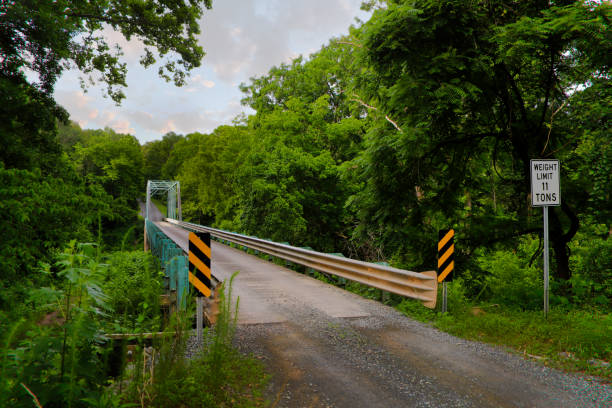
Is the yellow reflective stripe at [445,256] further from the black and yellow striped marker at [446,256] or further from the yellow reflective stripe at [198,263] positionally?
the yellow reflective stripe at [198,263]

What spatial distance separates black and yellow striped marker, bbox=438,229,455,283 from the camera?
20.2 feet

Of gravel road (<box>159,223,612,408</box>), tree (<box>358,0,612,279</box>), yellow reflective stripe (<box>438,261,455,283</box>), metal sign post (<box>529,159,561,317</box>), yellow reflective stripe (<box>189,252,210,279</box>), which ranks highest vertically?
tree (<box>358,0,612,279</box>)

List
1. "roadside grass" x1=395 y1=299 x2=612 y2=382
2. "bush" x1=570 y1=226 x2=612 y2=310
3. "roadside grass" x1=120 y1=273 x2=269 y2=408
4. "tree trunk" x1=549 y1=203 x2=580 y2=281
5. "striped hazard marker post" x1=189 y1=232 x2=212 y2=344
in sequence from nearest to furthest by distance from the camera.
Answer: "roadside grass" x1=120 y1=273 x2=269 y2=408
"roadside grass" x1=395 y1=299 x2=612 y2=382
"striped hazard marker post" x1=189 y1=232 x2=212 y2=344
"bush" x1=570 y1=226 x2=612 y2=310
"tree trunk" x1=549 y1=203 x2=580 y2=281

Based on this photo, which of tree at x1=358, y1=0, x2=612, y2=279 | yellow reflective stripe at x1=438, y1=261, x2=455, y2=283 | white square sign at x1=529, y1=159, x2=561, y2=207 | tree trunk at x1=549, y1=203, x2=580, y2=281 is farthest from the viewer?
tree trunk at x1=549, y1=203, x2=580, y2=281

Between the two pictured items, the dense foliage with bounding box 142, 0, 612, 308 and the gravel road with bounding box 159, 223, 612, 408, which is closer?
the gravel road with bounding box 159, 223, 612, 408

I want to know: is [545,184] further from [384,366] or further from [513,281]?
[513,281]

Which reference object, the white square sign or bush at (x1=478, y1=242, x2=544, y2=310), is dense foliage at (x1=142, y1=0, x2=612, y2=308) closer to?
bush at (x1=478, y1=242, x2=544, y2=310)

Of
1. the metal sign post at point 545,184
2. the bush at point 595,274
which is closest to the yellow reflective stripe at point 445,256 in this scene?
the metal sign post at point 545,184

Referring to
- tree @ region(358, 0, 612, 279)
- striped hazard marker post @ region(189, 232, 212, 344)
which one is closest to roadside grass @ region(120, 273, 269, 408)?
striped hazard marker post @ region(189, 232, 212, 344)

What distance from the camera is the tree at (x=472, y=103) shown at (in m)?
6.26

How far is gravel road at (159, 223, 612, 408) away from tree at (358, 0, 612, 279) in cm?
298

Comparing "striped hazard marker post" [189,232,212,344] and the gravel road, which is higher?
"striped hazard marker post" [189,232,212,344]

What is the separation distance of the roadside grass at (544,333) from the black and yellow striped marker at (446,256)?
638mm

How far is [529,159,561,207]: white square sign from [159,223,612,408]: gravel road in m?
2.60
